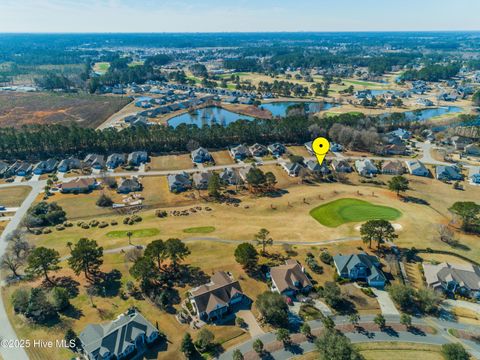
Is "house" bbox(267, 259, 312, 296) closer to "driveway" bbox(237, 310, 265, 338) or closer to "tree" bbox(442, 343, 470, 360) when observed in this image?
"driveway" bbox(237, 310, 265, 338)

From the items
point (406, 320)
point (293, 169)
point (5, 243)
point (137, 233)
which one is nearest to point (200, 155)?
point (293, 169)

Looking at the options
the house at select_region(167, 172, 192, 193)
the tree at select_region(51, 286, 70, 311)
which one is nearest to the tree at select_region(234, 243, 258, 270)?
the tree at select_region(51, 286, 70, 311)

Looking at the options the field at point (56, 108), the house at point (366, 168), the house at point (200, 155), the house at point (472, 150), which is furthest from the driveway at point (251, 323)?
the field at point (56, 108)

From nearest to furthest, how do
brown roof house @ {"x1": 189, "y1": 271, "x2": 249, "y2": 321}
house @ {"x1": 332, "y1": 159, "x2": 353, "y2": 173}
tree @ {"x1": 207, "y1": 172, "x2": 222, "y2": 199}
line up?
1. brown roof house @ {"x1": 189, "y1": 271, "x2": 249, "y2": 321}
2. tree @ {"x1": 207, "y1": 172, "x2": 222, "y2": 199}
3. house @ {"x1": 332, "y1": 159, "x2": 353, "y2": 173}

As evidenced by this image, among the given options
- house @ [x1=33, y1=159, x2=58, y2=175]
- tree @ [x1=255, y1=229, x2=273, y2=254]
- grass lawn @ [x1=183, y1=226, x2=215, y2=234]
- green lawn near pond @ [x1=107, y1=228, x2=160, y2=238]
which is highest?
house @ [x1=33, y1=159, x2=58, y2=175]

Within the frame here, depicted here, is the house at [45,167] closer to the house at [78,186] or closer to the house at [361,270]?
the house at [78,186]
